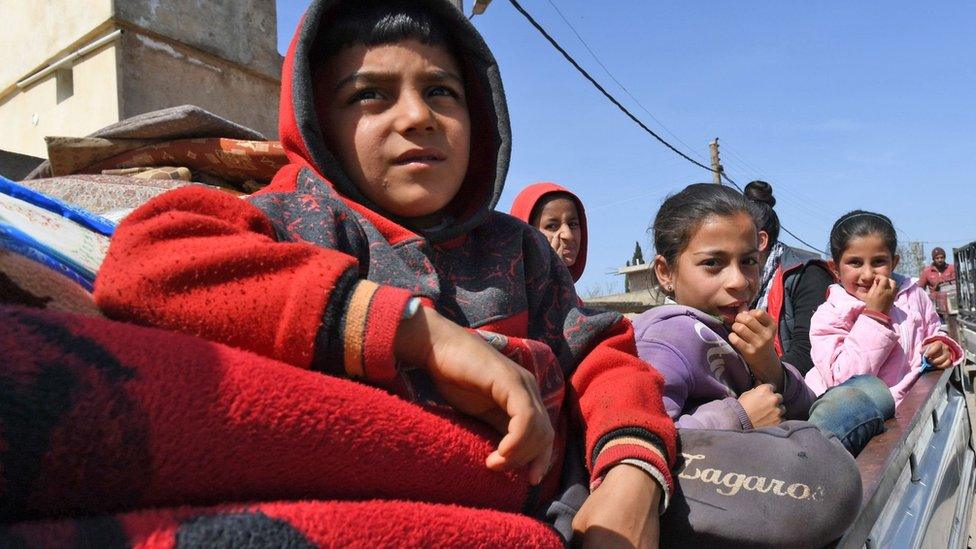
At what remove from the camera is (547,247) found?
4.37 ft

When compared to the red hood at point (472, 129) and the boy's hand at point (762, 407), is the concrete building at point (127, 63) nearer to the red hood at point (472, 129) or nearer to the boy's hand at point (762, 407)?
the red hood at point (472, 129)

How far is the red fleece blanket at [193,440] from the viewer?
0.51 m

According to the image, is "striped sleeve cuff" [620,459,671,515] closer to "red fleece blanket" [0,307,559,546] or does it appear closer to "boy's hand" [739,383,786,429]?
"red fleece blanket" [0,307,559,546]

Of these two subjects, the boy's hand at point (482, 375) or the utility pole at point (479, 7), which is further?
the utility pole at point (479, 7)

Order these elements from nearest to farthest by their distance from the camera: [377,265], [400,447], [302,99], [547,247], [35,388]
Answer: [35,388] → [400,447] → [377,265] → [302,99] → [547,247]

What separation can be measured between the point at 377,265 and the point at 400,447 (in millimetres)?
378

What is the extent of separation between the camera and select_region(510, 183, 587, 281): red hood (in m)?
3.41

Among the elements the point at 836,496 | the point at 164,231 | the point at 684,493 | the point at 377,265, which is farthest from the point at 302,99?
the point at 836,496

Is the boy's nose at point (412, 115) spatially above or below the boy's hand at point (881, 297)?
above

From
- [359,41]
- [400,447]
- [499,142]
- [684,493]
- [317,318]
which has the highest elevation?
[359,41]

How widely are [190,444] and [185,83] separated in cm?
528

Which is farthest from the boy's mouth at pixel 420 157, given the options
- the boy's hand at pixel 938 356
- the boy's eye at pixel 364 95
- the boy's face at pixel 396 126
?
the boy's hand at pixel 938 356

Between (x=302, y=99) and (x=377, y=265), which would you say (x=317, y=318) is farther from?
(x=302, y=99)

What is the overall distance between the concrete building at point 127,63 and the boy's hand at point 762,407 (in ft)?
15.1
